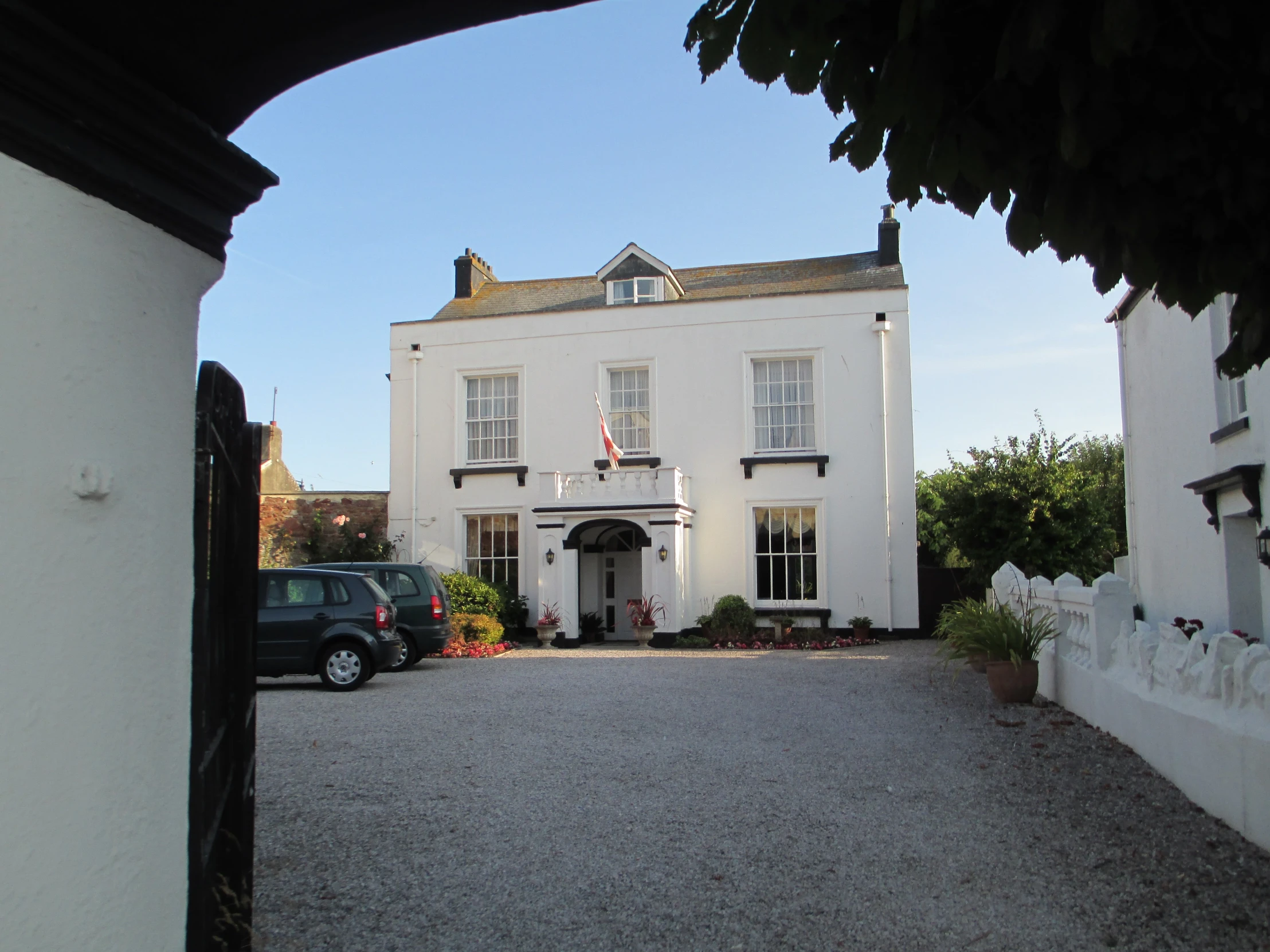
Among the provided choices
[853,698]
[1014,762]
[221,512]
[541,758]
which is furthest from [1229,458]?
[221,512]

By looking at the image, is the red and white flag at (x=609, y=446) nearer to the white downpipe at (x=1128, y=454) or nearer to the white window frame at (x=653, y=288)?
the white window frame at (x=653, y=288)

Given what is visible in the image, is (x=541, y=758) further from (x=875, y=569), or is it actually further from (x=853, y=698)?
(x=875, y=569)

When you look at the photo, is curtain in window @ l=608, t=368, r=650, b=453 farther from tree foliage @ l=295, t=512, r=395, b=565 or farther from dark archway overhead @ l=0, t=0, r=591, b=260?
dark archway overhead @ l=0, t=0, r=591, b=260

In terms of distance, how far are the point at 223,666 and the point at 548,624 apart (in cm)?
1688

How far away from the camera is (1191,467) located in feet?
41.5

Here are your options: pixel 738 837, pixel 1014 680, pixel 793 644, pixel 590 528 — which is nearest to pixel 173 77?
pixel 738 837

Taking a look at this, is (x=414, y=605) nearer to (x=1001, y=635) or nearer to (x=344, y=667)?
(x=344, y=667)

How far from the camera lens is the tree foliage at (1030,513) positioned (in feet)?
64.5

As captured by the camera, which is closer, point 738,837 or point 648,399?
point 738,837

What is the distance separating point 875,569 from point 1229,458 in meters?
10.2

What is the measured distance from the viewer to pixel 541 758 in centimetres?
814

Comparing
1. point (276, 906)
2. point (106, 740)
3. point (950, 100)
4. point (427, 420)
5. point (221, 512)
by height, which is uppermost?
point (427, 420)

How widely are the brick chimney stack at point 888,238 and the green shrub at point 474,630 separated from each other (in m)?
12.5

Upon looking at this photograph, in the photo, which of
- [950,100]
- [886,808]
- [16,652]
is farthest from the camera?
[886,808]
